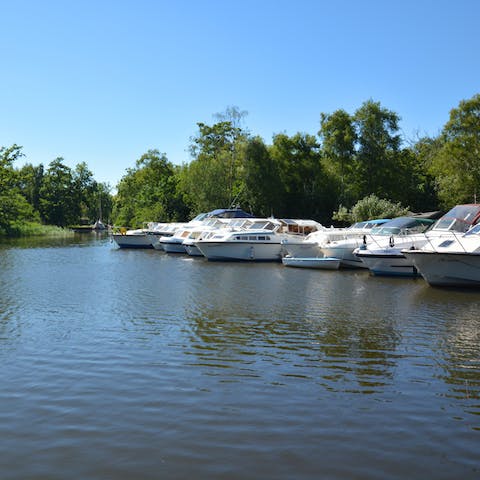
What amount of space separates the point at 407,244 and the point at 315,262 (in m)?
6.35

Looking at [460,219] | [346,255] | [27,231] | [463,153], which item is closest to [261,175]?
[463,153]

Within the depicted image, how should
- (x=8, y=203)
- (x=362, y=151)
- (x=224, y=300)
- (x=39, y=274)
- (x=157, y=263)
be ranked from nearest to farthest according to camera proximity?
(x=224, y=300) → (x=39, y=274) → (x=157, y=263) → (x=362, y=151) → (x=8, y=203)

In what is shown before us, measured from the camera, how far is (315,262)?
33438 millimetres

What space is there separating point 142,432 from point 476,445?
4.79 meters

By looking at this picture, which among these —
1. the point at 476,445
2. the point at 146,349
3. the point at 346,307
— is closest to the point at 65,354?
the point at 146,349

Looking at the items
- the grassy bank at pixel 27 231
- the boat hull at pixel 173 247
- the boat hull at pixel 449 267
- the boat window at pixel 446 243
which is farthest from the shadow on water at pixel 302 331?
the grassy bank at pixel 27 231

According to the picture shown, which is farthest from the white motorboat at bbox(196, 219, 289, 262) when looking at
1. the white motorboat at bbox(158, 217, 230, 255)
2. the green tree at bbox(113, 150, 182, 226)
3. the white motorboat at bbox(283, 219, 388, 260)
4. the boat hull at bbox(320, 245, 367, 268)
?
the green tree at bbox(113, 150, 182, 226)

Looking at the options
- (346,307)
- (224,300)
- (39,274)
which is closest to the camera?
(346,307)

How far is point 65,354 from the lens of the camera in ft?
40.9

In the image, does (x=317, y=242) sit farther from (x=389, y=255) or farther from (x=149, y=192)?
(x=149, y=192)

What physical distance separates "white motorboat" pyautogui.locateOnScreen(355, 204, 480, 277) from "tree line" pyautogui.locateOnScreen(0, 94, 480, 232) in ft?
69.4

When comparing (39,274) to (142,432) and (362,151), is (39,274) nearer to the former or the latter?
(142,432)

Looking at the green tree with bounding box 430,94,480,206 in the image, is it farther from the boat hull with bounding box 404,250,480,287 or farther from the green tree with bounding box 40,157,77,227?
the green tree with bounding box 40,157,77,227

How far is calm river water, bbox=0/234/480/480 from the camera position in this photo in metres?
7.25
